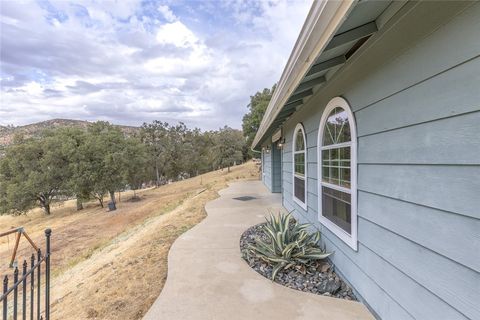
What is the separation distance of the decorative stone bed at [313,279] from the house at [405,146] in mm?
176

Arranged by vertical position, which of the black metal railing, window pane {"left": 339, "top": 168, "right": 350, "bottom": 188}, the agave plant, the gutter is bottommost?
the agave plant

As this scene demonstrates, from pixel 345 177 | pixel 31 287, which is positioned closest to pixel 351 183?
pixel 345 177

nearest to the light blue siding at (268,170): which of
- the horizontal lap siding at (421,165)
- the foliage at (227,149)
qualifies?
the horizontal lap siding at (421,165)

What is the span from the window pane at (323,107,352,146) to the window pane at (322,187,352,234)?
0.66 meters

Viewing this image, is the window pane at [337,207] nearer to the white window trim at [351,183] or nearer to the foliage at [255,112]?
the white window trim at [351,183]

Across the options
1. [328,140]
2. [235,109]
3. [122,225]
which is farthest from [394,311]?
[235,109]

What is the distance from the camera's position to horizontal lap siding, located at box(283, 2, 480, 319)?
143 cm

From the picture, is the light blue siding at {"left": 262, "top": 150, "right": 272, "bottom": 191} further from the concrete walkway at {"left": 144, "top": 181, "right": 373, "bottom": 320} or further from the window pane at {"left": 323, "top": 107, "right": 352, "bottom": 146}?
the window pane at {"left": 323, "top": 107, "right": 352, "bottom": 146}

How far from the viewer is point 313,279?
3.46 m

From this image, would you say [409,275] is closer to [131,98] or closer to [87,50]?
[87,50]

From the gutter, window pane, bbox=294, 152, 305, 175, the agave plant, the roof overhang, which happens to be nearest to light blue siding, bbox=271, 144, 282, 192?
window pane, bbox=294, 152, 305, 175

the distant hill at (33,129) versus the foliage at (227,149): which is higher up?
the distant hill at (33,129)

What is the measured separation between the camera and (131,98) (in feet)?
109

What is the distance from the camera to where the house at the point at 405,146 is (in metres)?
1.44
